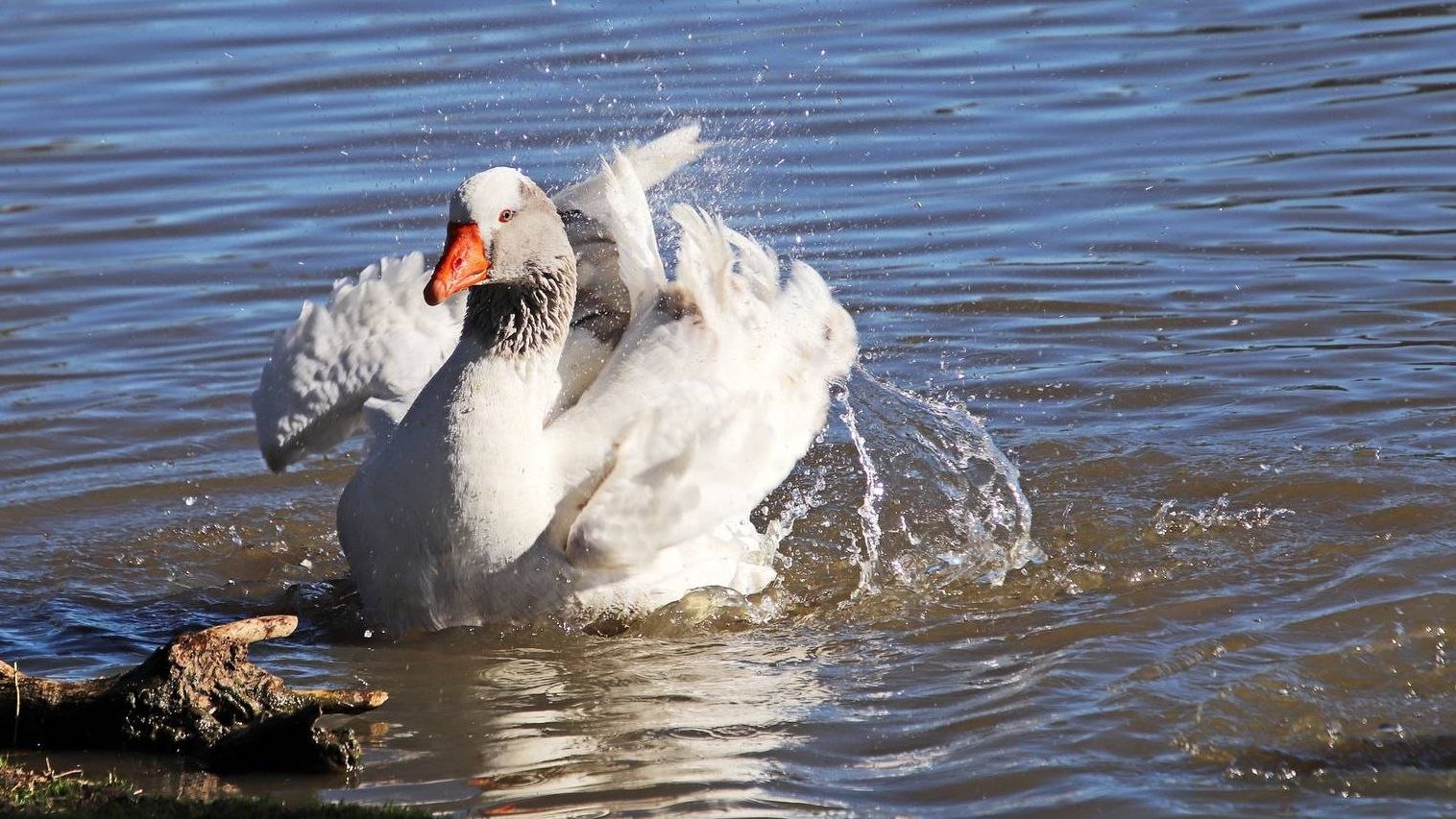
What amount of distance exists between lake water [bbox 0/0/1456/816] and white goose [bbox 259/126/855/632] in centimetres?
24

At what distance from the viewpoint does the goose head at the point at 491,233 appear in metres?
5.91

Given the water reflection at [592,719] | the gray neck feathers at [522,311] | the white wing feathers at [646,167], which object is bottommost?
the water reflection at [592,719]

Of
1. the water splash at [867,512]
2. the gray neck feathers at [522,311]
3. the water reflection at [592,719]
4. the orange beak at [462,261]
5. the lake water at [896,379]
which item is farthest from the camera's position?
the water splash at [867,512]

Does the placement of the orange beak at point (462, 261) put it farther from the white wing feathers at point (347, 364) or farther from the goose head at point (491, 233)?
the white wing feathers at point (347, 364)

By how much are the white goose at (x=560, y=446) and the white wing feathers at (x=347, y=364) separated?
0.33m

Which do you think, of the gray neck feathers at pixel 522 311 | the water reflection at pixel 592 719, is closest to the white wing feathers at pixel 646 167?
the gray neck feathers at pixel 522 311

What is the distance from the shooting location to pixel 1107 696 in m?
5.21

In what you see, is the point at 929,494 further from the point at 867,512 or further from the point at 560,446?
the point at 560,446

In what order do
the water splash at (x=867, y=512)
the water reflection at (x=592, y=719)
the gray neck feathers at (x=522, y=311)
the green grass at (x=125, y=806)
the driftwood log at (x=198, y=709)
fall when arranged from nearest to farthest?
the green grass at (x=125, y=806) < the water reflection at (x=592, y=719) < the driftwood log at (x=198, y=709) < the gray neck feathers at (x=522, y=311) < the water splash at (x=867, y=512)

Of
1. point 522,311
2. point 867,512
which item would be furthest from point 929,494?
point 522,311

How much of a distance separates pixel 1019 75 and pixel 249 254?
5556 mm

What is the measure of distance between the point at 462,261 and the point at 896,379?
3.09m

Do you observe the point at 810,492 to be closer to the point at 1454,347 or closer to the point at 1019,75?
the point at 1454,347

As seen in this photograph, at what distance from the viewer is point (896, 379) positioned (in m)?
8.53
